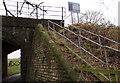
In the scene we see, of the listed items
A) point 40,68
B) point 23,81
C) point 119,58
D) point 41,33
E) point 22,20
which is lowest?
point 23,81

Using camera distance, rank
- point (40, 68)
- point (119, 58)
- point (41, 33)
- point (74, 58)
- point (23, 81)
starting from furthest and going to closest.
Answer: point (23, 81), point (41, 33), point (40, 68), point (119, 58), point (74, 58)

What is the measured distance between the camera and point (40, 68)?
7332 mm

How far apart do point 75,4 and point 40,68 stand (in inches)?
248

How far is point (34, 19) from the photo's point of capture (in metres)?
9.50

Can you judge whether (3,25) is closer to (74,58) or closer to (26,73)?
(26,73)

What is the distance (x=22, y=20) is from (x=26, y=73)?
3.07 metres

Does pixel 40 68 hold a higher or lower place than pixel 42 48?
lower

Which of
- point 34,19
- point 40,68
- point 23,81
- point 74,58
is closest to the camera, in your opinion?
point 74,58

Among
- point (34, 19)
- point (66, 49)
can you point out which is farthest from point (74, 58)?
point (34, 19)

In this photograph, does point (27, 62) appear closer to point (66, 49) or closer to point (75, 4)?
point (66, 49)

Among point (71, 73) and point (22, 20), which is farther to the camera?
point (22, 20)

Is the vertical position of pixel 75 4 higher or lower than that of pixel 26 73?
higher

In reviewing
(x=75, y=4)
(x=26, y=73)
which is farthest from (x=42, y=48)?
(x=75, y=4)

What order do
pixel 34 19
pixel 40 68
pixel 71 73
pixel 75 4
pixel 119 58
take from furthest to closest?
pixel 75 4, pixel 34 19, pixel 40 68, pixel 119 58, pixel 71 73
